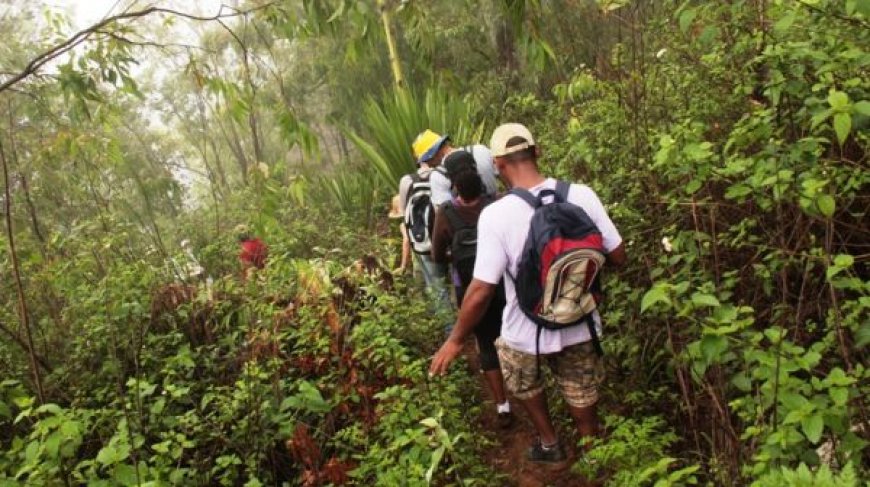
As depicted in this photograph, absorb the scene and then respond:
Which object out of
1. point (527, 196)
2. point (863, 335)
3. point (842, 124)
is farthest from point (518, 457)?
point (842, 124)

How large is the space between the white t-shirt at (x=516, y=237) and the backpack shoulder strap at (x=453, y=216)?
0.67 m

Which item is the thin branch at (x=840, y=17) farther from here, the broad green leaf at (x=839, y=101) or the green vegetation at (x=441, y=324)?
the broad green leaf at (x=839, y=101)

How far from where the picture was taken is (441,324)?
3.84 meters

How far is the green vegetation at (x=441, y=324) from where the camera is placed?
196cm

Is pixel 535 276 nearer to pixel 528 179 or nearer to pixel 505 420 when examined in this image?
pixel 528 179

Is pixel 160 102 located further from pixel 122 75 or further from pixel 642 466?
pixel 642 466

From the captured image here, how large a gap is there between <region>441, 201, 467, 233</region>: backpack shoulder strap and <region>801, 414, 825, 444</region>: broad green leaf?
1.76m

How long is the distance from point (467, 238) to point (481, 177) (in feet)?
1.55

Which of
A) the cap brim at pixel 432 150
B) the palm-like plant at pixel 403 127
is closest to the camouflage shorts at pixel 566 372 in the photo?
the cap brim at pixel 432 150

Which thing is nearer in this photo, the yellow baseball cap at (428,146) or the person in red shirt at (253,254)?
the yellow baseball cap at (428,146)

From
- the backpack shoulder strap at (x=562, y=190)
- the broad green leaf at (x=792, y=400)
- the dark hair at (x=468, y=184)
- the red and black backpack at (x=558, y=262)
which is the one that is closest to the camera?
the broad green leaf at (x=792, y=400)

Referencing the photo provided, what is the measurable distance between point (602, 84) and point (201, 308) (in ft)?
10.8

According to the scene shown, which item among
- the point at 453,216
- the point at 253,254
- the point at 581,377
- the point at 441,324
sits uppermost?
the point at 453,216

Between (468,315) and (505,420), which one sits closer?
(468,315)
